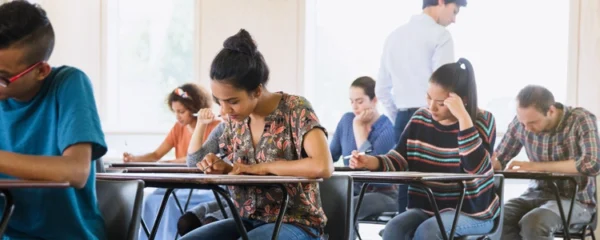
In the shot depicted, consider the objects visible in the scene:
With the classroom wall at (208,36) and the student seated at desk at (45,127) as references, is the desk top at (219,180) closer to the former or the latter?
the student seated at desk at (45,127)

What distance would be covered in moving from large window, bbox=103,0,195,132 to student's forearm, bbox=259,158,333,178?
14.7 ft

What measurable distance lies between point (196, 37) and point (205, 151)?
132 inches

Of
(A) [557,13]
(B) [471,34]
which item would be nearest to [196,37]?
(B) [471,34]

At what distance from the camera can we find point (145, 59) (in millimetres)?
7020

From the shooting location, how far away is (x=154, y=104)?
23.0ft

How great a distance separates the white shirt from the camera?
14.9 ft

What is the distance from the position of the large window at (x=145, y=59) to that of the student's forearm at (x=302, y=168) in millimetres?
4471

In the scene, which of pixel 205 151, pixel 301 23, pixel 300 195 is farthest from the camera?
pixel 301 23

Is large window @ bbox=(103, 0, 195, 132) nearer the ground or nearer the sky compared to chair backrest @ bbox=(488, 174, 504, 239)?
nearer the sky

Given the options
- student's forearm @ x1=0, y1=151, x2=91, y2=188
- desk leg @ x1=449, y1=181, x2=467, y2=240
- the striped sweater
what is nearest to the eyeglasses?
student's forearm @ x1=0, y1=151, x2=91, y2=188

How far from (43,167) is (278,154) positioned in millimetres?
959

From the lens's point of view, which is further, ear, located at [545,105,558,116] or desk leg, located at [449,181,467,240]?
ear, located at [545,105,558,116]

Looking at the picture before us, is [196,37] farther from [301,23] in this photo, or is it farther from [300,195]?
[300,195]

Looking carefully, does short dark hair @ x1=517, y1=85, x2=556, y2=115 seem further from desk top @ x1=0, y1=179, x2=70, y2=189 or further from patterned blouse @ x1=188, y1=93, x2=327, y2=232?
desk top @ x1=0, y1=179, x2=70, y2=189
